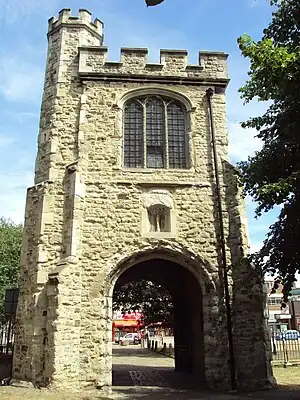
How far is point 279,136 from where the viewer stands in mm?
9188

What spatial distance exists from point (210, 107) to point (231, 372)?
7919 millimetres

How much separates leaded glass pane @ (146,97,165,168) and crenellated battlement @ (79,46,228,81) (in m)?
1.05

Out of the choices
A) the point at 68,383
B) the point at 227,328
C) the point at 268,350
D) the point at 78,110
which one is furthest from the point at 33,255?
the point at 268,350

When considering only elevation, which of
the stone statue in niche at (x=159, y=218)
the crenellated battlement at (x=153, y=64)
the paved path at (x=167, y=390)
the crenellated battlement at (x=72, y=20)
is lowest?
the paved path at (x=167, y=390)

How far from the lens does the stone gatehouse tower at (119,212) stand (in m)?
10.5

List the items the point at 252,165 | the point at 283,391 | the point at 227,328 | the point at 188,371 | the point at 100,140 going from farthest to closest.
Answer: the point at 188,371, the point at 100,140, the point at 227,328, the point at 283,391, the point at 252,165

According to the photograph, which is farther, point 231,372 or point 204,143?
point 204,143

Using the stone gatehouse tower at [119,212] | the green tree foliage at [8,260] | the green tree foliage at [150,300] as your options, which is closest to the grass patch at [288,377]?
the stone gatehouse tower at [119,212]

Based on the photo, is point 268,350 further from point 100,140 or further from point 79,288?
point 100,140

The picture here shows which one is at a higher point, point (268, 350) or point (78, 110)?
point (78, 110)

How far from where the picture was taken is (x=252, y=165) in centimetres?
952

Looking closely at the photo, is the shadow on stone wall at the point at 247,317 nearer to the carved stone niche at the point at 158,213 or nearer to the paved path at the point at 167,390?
the paved path at the point at 167,390

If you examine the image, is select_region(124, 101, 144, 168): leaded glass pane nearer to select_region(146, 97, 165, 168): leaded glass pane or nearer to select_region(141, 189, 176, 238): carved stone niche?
select_region(146, 97, 165, 168): leaded glass pane

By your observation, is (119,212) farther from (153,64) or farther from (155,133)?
(153,64)
